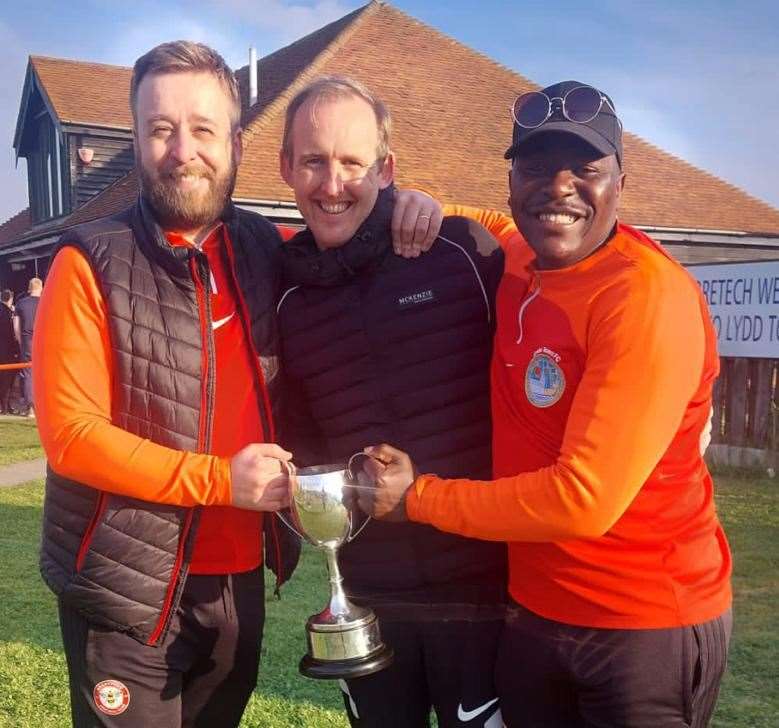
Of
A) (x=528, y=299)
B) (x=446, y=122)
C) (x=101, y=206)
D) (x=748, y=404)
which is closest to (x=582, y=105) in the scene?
(x=528, y=299)

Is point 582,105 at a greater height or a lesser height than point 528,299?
greater

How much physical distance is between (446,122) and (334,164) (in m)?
16.0

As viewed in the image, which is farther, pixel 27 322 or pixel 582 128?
pixel 27 322

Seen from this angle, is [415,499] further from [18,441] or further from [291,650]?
[18,441]

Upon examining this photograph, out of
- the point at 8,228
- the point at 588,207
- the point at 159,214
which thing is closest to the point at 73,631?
the point at 159,214

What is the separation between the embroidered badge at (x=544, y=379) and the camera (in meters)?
2.04

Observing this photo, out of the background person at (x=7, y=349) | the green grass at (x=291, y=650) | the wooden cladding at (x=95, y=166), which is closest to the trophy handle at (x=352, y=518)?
the green grass at (x=291, y=650)

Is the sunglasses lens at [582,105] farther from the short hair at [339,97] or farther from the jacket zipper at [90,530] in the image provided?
the jacket zipper at [90,530]

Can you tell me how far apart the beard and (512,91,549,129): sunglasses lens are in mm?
883

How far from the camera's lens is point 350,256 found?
2.42m

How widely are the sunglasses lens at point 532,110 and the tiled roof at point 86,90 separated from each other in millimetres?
17956

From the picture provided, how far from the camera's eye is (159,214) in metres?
2.45

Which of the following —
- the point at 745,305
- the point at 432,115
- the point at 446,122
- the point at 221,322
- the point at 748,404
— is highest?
the point at 432,115

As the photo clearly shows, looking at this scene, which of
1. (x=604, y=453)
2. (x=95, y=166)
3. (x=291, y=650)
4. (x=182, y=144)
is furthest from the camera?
(x=95, y=166)
